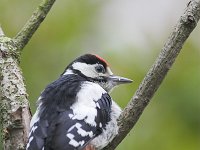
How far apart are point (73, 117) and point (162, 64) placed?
573 mm

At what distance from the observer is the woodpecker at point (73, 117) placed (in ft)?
11.4

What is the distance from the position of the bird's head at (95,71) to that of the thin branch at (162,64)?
844 mm

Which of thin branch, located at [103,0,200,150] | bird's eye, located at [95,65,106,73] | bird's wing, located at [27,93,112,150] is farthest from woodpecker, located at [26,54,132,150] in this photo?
bird's eye, located at [95,65,106,73]

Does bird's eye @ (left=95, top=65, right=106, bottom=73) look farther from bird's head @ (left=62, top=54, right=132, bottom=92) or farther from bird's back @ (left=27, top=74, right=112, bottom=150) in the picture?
bird's back @ (left=27, top=74, right=112, bottom=150)

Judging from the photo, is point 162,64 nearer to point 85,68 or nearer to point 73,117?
point 73,117

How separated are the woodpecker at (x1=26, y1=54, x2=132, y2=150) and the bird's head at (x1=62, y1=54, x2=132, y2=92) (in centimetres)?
15

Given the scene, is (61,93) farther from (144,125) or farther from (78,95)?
(144,125)

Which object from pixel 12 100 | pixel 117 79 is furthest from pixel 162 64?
pixel 117 79

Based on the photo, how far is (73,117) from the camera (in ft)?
11.8

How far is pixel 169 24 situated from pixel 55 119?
1.90 m

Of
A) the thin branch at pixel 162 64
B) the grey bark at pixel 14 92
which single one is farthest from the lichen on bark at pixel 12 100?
the thin branch at pixel 162 64

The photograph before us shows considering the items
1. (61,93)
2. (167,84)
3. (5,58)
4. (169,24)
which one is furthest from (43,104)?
(169,24)

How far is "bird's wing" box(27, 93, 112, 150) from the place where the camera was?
136 inches

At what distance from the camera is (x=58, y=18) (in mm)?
4930
